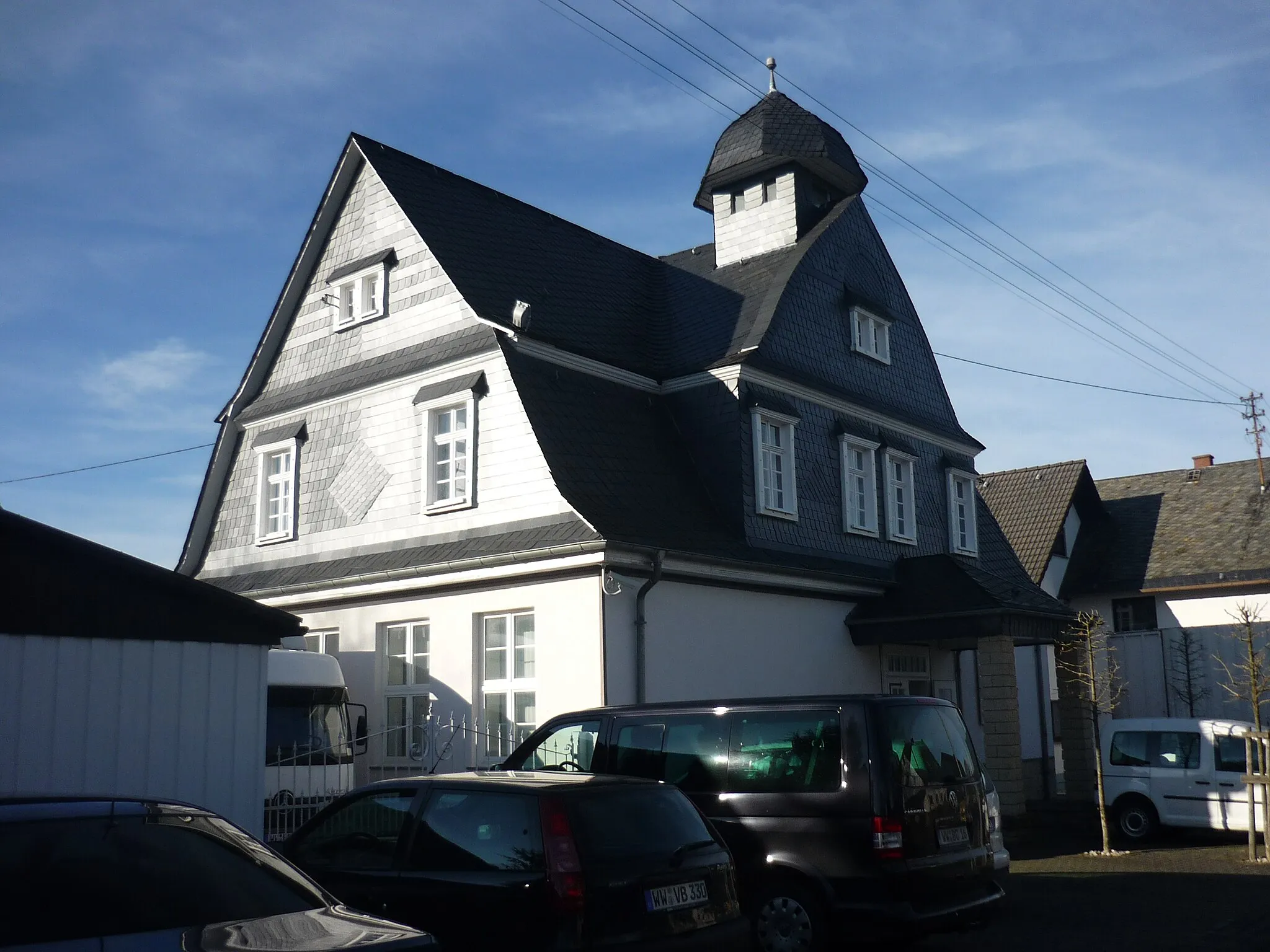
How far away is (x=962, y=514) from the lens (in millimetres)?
24531

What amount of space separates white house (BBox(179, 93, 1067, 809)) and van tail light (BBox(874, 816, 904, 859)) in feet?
21.1

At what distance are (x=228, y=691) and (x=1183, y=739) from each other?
13502 millimetres

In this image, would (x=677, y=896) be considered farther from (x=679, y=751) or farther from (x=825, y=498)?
(x=825, y=498)

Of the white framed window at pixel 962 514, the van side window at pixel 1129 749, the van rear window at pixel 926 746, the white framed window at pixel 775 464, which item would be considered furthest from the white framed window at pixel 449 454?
the white framed window at pixel 962 514

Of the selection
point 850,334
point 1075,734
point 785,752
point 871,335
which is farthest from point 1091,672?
point 785,752

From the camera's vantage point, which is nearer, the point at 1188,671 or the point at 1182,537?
the point at 1188,671

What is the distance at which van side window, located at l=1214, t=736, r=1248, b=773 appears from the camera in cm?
1667

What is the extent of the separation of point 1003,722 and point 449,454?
9039 millimetres

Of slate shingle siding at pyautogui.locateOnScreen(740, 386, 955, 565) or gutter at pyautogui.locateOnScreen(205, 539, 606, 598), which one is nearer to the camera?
gutter at pyautogui.locateOnScreen(205, 539, 606, 598)

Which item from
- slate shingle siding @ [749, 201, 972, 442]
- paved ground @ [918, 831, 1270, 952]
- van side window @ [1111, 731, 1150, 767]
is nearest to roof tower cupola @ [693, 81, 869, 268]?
slate shingle siding @ [749, 201, 972, 442]

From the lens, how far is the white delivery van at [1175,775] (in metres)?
16.6

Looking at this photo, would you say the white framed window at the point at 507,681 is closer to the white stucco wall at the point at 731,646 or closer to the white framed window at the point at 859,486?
the white stucco wall at the point at 731,646

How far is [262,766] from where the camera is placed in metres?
10.1

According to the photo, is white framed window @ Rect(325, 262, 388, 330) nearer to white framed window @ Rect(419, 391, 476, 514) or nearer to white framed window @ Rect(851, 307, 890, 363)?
white framed window @ Rect(419, 391, 476, 514)
